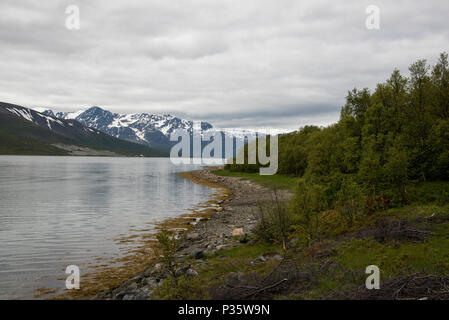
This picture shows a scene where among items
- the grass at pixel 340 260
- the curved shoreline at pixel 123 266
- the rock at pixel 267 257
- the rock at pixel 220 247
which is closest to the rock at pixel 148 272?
the curved shoreline at pixel 123 266

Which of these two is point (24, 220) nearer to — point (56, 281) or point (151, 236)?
point (151, 236)

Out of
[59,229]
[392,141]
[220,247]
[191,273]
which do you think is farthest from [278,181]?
[191,273]

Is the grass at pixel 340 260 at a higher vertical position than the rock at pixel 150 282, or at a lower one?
higher

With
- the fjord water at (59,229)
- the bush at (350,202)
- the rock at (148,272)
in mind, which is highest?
the bush at (350,202)

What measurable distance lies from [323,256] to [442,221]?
9.44 m

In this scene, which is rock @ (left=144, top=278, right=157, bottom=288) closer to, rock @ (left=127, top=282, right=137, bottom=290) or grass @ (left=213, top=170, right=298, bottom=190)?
rock @ (left=127, top=282, right=137, bottom=290)

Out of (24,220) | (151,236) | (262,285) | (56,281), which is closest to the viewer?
(262,285)

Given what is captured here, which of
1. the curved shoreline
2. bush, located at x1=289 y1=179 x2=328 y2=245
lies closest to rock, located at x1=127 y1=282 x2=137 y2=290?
the curved shoreline

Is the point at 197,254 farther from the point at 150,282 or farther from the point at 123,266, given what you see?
the point at 123,266

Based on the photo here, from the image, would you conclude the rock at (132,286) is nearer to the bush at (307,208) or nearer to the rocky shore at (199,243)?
the rocky shore at (199,243)

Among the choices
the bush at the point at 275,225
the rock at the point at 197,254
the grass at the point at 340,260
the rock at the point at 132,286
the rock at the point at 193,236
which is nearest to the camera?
the grass at the point at 340,260

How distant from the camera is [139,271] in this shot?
17922 millimetres
